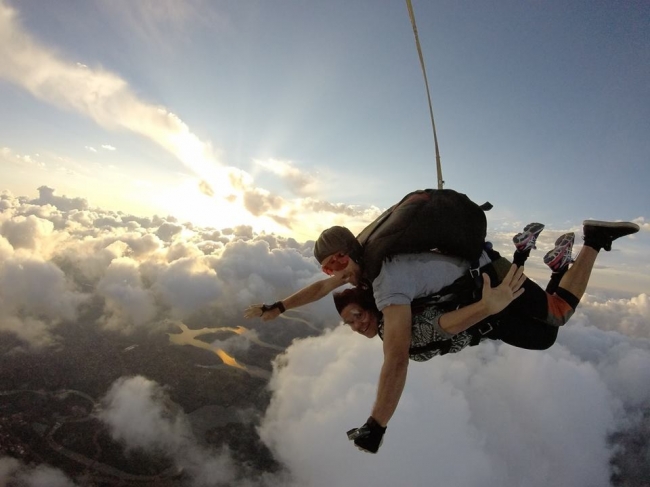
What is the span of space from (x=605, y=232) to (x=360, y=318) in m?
3.15

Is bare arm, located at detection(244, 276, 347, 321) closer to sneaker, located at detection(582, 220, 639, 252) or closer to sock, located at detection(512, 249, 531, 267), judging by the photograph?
sock, located at detection(512, 249, 531, 267)

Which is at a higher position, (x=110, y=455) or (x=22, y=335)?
(x=22, y=335)

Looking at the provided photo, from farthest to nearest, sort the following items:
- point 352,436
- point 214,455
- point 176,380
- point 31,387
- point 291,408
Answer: point 291,408, point 176,380, point 31,387, point 214,455, point 352,436

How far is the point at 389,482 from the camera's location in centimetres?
18088

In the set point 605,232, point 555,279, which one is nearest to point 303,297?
point 555,279

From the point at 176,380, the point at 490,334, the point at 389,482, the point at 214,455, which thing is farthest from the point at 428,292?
the point at 389,482

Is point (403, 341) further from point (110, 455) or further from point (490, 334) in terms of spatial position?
point (110, 455)

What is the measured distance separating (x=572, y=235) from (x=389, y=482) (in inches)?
8796

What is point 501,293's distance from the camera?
294 cm

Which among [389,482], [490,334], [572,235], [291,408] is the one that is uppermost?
[572,235]

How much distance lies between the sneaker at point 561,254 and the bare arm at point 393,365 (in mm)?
2504

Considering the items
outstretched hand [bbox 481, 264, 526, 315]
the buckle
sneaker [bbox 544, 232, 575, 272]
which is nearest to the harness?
outstretched hand [bbox 481, 264, 526, 315]

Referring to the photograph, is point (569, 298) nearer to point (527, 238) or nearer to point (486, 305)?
point (527, 238)

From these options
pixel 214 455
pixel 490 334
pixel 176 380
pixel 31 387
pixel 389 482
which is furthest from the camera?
pixel 389 482
